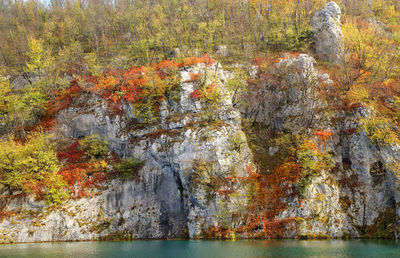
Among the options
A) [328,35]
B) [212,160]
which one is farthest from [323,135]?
[328,35]

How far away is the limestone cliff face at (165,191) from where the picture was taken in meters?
31.8

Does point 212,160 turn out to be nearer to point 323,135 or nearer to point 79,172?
point 323,135

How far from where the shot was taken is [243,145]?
36.0 metres

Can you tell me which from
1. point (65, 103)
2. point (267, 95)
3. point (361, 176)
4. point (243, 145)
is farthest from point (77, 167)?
point (361, 176)

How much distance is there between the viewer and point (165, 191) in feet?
117

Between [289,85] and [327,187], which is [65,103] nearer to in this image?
[289,85]

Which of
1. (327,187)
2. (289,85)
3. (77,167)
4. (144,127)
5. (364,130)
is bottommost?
(327,187)

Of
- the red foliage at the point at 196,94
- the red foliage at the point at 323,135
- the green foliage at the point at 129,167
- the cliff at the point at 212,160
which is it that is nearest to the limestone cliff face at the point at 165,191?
the cliff at the point at 212,160

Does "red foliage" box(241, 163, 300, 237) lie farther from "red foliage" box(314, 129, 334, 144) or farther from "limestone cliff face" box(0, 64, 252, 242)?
"red foliage" box(314, 129, 334, 144)

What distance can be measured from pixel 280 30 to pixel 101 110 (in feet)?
130

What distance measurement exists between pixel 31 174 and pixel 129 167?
1247 cm

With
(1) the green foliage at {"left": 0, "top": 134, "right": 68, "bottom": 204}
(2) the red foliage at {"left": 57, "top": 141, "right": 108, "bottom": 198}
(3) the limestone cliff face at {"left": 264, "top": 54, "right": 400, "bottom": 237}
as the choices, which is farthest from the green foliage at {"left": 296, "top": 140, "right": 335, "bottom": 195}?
(1) the green foliage at {"left": 0, "top": 134, "right": 68, "bottom": 204}

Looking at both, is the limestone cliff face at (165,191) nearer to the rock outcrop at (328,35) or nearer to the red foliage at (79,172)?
the red foliage at (79,172)

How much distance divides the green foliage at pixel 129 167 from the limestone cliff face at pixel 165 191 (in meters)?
0.85
